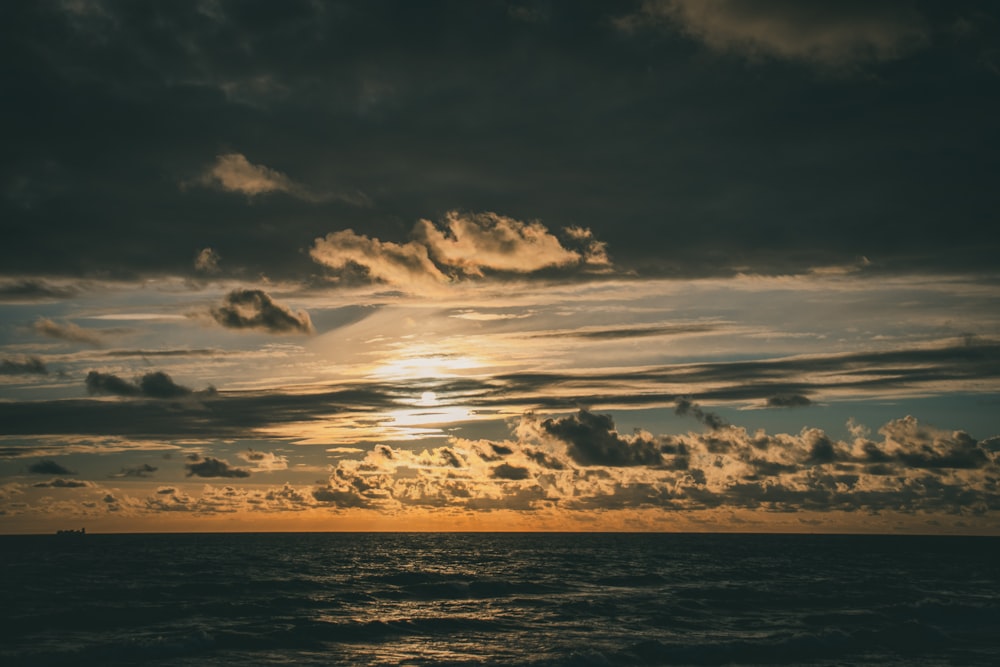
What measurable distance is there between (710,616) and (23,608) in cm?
5090

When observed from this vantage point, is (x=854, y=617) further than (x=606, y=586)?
No

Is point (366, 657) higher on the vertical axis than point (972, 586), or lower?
higher

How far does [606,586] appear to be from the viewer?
74.2 meters

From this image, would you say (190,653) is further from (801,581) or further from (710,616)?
(801,581)

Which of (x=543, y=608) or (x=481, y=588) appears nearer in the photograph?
(x=543, y=608)

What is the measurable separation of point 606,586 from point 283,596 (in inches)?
1216

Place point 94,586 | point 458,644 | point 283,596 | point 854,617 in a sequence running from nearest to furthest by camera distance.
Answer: point 458,644 → point 854,617 → point 283,596 → point 94,586

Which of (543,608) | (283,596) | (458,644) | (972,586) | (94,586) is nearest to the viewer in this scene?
(458,644)

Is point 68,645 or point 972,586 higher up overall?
point 68,645

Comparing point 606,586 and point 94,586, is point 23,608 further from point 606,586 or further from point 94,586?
point 606,586

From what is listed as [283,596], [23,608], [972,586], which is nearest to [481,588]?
[283,596]

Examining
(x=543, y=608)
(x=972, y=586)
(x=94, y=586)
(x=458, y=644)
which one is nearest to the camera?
(x=458, y=644)

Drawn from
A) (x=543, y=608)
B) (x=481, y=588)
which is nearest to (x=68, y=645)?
(x=543, y=608)

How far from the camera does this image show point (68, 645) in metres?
42.8
